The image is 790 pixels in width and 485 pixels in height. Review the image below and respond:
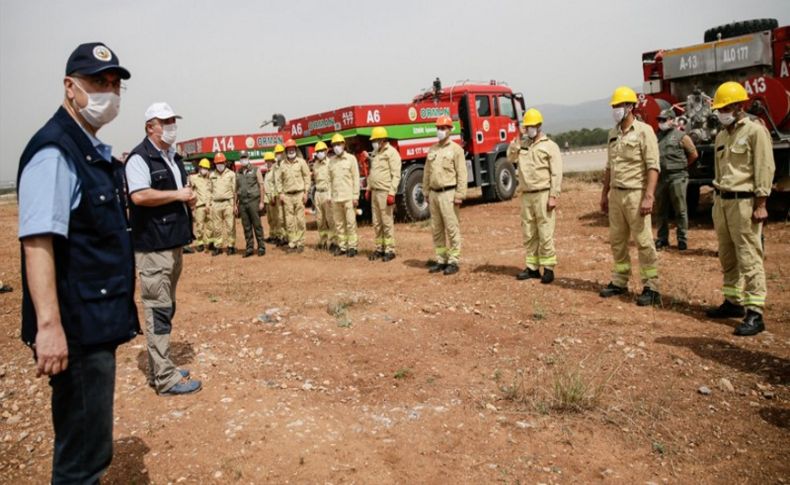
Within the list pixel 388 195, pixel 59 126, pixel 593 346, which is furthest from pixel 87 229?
pixel 388 195

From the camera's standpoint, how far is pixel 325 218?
10180 millimetres

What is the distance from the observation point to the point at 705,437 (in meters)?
3.05

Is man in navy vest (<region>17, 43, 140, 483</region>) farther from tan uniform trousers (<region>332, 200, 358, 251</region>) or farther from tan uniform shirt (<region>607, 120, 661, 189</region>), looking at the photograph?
tan uniform trousers (<region>332, 200, 358, 251</region>)

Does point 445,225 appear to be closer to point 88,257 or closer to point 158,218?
point 158,218

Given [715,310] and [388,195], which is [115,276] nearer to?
[715,310]

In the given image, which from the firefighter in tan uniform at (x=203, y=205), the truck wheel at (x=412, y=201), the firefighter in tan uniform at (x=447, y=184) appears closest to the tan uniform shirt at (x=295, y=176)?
the firefighter in tan uniform at (x=203, y=205)

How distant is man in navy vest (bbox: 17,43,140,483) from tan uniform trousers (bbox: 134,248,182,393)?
1600 mm

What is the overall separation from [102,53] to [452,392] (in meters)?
2.80

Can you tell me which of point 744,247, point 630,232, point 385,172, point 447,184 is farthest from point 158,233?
→ point 385,172

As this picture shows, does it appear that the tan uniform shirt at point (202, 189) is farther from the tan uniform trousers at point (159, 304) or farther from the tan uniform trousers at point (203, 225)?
the tan uniform trousers at point (159, 304)

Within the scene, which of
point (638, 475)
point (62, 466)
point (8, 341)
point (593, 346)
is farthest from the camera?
point (8, 341)

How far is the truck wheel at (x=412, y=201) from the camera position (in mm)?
11578

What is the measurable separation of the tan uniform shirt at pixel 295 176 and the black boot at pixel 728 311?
6.89m

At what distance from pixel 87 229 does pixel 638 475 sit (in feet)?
8.96
